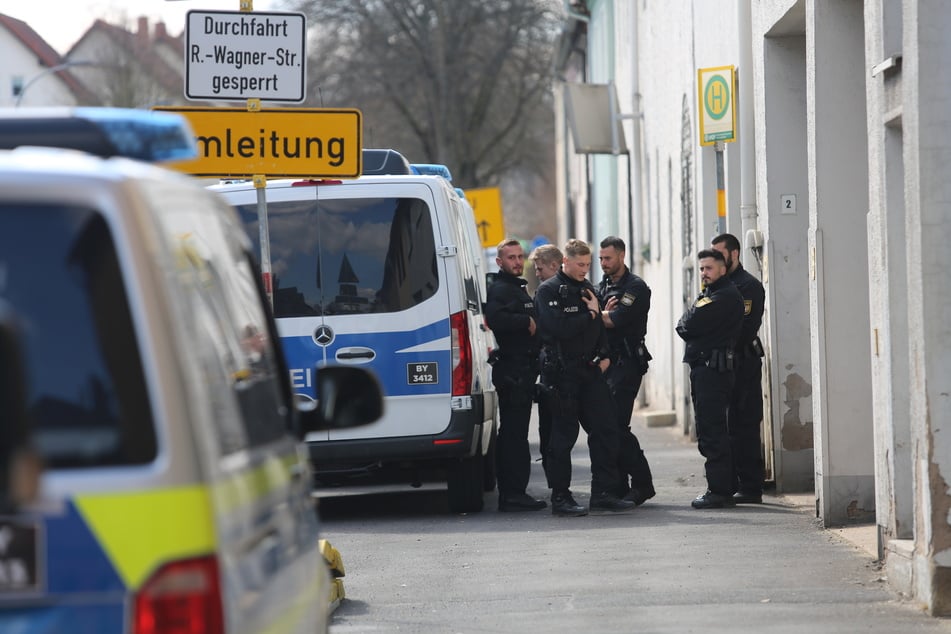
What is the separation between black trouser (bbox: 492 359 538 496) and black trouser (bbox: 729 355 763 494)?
4.67 ft

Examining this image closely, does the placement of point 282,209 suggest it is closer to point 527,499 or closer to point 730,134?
point 527,499

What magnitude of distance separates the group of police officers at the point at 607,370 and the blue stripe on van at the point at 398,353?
682 millimetres

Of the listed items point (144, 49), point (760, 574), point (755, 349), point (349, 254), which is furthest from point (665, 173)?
point (144, 49)

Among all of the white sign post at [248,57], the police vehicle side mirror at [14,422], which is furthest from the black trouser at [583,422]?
the police vehicle side mirror at [14,422]

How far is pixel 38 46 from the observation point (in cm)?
7275

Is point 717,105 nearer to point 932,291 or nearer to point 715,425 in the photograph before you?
point 715,425

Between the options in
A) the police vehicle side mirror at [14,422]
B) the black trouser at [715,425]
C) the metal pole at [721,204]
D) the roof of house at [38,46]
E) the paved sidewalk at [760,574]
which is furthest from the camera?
the roof of house at [38,46]

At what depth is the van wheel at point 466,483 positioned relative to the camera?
11898 mm

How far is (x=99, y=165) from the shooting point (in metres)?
3.24

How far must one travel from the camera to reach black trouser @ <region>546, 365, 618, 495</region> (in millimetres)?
11570

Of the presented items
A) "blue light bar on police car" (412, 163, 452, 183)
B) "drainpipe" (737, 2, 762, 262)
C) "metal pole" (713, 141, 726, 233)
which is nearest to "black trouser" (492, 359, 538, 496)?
"drainpipe" (737, 2, 762, 262)

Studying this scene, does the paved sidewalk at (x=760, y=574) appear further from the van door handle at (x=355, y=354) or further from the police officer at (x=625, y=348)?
the van door handle at (x=355, y=354)

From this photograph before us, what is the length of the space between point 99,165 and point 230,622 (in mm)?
887

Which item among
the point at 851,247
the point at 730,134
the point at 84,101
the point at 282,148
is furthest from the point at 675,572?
the point at 84,101
